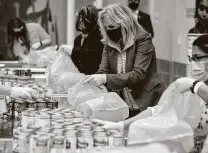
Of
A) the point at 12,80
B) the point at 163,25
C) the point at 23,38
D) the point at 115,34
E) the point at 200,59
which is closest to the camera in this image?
the point at 200,59

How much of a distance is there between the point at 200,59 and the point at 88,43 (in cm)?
173

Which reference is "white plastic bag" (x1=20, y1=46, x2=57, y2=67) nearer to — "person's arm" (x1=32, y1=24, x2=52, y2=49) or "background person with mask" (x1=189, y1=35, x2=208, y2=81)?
"person's arm" (x1=32, y1=24, x2=52, y2=49)

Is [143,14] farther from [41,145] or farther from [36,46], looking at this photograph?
[41,145]

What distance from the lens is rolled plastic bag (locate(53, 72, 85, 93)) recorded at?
390cm

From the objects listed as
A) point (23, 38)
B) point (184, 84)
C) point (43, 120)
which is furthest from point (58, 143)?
point (23, 38)

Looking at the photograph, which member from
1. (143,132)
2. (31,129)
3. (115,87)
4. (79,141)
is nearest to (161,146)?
(143,132)

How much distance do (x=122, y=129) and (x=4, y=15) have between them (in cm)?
462

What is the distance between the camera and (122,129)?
2484 mm

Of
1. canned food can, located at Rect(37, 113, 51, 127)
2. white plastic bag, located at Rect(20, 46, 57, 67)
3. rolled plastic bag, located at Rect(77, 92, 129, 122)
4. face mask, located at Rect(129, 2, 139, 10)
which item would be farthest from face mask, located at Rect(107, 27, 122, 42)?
face mask, located at Rect(129, 2, 139, 10)

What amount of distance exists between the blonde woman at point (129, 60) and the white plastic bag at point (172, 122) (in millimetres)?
747

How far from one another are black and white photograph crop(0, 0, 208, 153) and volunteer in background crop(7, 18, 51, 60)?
0.57 meters

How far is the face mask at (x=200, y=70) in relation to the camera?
2.42 meters

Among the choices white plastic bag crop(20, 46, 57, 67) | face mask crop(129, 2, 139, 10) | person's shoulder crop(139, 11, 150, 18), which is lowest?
white plastic bag crop(20, 46, 57, 67)

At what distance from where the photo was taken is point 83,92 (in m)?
3.17
